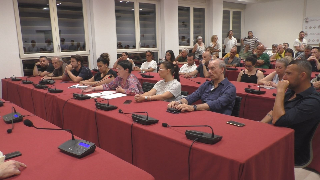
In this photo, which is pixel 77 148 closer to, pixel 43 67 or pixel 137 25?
pixel 43 67

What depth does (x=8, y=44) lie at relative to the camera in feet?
17.2

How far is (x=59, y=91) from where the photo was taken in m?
3.35

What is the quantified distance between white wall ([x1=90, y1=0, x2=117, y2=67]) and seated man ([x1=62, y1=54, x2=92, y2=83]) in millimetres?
2043

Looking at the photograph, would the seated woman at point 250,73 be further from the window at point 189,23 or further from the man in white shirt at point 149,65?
the window at point 189,23

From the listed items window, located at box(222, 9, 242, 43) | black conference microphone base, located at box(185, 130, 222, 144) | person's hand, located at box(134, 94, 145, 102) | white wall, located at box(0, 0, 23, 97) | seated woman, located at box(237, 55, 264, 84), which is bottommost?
black conference microphone base, located at box(185, 130, 222, 144)

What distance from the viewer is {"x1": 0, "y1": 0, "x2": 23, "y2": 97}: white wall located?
5.11 metres

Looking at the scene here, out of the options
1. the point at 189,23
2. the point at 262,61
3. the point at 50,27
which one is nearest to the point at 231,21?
the point at 189,23

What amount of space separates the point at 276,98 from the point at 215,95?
2.59 ft

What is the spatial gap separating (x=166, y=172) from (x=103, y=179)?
64cm

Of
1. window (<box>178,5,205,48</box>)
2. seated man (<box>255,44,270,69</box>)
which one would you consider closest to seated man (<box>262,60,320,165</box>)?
seated man (<box>255,44,270,69</box>)

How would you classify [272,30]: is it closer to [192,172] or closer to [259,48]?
[259,48]

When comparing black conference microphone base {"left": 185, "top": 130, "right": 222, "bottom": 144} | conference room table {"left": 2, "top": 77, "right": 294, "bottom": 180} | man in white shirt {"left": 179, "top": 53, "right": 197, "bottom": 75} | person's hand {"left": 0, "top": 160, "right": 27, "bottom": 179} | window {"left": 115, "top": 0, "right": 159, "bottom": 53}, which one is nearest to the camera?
person's hand {"left": 0, "top": 160, "right": 27, "bottom": 179}

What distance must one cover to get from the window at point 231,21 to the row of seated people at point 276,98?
678cm

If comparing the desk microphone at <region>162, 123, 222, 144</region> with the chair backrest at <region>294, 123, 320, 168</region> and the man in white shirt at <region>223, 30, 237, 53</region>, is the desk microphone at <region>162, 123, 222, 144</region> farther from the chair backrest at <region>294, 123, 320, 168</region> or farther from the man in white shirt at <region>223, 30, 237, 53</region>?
the man in white shirt at <region>223, 30, 237, 53</region>
